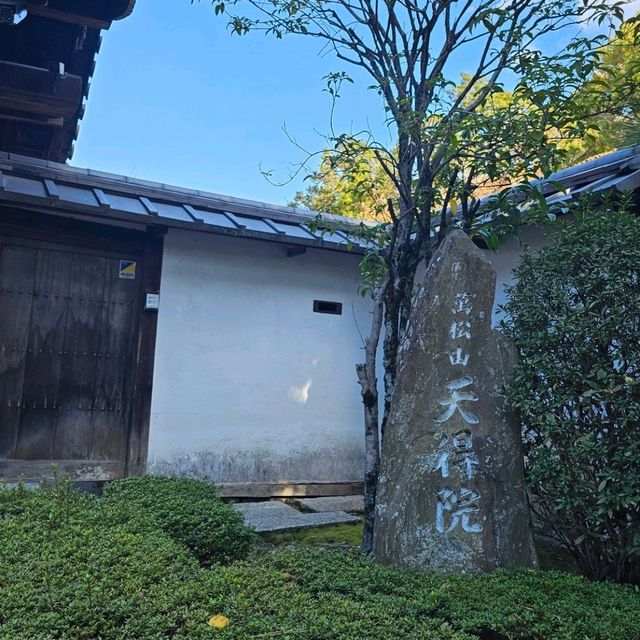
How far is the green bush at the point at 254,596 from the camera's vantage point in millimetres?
2197


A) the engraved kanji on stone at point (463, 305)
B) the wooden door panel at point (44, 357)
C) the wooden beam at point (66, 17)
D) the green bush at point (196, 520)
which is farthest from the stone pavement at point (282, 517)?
the wooden beam at point (66, 17)

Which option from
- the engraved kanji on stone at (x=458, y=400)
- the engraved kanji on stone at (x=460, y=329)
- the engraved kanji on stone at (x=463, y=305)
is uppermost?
the engraved kanji on stone at (x=463, y=305)

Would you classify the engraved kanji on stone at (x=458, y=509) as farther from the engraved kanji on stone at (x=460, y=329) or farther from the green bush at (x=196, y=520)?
the green bush at (x=196, y=520)

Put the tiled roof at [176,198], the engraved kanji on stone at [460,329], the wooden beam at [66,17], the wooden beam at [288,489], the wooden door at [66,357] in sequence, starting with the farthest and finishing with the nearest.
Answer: the wooden beam at [288,489] → the wooden door at [66,357] → the tiled roof at [176,198] → the wooden beam at [66,17] → the engraved kanji on stone at [460,329]

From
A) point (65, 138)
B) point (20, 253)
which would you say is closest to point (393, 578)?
point (20, 253)

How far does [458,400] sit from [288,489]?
4.07 m

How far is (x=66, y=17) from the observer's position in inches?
176

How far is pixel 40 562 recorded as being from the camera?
262cm

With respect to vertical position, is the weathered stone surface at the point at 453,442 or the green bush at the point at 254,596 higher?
the weathered stone surface at the point at 453,442

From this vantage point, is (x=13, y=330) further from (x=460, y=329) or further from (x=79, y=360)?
(x=460, y=329)

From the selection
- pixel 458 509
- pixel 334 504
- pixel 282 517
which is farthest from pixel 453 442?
pixel 334 504

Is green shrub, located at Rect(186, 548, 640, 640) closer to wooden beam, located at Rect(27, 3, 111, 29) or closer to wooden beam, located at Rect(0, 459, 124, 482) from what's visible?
wooden beam, located at Rect(0, 459, 124, 482)

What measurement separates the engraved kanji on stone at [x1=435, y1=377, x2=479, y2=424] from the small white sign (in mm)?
4063

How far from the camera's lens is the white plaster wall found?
21.9 feet
